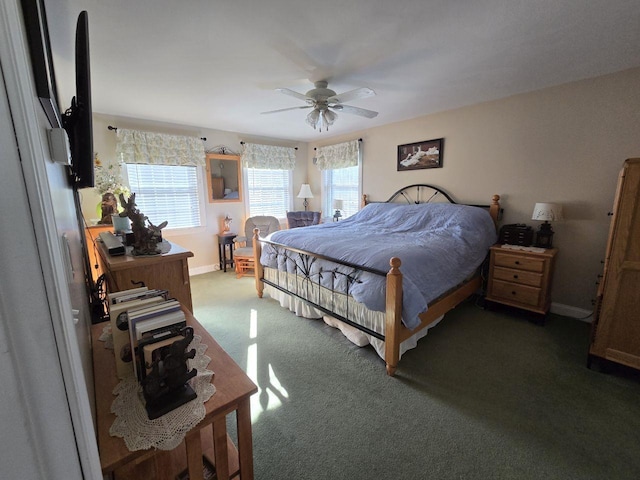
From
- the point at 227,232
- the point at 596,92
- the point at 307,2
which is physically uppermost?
the point at 307,2

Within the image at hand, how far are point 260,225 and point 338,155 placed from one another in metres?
1.90

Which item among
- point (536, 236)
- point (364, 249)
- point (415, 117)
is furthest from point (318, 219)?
point (536, 236)

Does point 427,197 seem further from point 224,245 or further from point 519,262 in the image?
point 224,245

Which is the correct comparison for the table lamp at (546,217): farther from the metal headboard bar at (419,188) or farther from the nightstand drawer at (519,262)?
the metal headboard bar at (419,188)

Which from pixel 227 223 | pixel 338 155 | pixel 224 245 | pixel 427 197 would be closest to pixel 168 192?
pixel 227 223

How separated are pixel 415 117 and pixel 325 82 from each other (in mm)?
1895

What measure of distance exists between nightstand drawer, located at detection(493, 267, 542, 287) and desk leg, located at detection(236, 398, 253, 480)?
2928 mm

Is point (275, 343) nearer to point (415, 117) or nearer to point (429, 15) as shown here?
point (429, 15)

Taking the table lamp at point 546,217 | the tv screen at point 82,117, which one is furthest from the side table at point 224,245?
the table lamp at point 546,217

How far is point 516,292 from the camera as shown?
279 centimetres

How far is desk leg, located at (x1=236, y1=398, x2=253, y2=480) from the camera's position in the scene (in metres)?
0.90

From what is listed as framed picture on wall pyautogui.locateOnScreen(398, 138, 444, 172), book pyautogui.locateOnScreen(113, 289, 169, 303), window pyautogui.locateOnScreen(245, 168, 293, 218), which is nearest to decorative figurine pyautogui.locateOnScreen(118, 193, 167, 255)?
book pyautogui.locateOnScreen(113, 289, 169, 303)

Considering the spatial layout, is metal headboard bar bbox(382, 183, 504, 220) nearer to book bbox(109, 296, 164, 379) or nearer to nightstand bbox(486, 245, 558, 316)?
nightstand bbox(486, 245, 558, 316)

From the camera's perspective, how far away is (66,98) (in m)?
2.85
